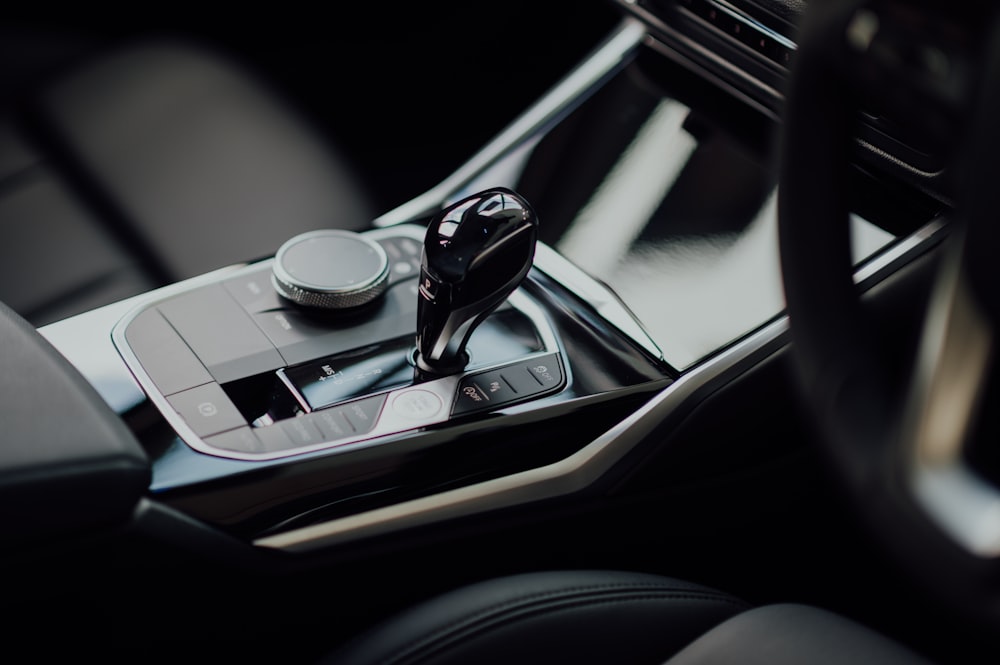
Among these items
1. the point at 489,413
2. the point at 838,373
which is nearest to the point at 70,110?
the point at 489,413

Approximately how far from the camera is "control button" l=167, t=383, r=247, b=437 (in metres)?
0.73

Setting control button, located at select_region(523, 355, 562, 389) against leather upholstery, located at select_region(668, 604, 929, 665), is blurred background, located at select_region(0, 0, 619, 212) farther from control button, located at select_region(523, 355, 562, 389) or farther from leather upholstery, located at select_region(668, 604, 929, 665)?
leather upholstery, located at select_region(668, 604, 929, 665)

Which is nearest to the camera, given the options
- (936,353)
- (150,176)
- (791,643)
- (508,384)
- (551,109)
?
(936,353)

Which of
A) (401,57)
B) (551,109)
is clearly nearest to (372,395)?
(551,109)

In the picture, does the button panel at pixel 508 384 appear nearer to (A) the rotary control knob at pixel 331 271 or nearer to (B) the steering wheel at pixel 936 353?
(A) the rotary control knob at pixel 331 271

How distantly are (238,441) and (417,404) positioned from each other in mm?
123

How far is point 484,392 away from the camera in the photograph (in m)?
0.78

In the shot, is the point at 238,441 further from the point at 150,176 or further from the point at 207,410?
the point at 150,176

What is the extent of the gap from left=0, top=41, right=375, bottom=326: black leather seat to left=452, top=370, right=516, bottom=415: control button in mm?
365

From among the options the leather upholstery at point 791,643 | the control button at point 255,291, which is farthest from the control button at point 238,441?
the leather upholstery at point 791,643

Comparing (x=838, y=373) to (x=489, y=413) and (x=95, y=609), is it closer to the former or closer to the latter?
(x=489, y=413)

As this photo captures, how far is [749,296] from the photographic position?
89 cm

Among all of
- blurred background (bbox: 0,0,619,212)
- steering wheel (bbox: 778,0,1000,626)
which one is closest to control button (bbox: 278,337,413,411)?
steering wheel (bbox: 778,0,1000,626)

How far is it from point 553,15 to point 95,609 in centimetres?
130
